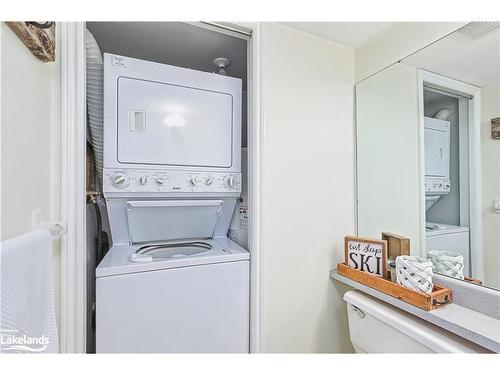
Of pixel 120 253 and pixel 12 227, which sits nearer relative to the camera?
pixel 12 227

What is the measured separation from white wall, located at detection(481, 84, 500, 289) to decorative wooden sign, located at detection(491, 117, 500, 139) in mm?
16

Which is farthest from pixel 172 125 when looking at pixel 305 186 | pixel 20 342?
pixel 20 342

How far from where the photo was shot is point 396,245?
1570 millimetres

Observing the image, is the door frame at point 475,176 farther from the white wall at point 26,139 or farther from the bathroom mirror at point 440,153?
the white wall at point 26,139

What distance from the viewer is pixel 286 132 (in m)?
1.65

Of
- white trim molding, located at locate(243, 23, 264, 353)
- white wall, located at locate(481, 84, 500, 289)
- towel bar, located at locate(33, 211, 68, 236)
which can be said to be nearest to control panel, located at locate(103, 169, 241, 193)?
white trim molding, located at locate(243, 23, 264, 353)

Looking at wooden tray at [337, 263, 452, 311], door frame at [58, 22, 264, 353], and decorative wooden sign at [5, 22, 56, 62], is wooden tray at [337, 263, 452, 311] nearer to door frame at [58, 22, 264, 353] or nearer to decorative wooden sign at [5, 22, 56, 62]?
door frame at [58, 22, 264, 353]

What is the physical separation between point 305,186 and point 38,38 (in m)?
1.58

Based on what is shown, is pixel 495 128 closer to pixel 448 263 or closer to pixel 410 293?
pixel 448 263

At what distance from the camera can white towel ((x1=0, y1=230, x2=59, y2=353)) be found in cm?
64
